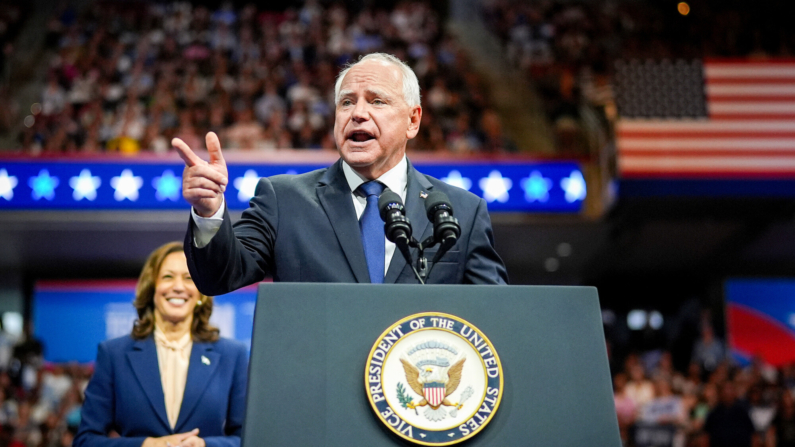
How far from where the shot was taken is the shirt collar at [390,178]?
77.0 inches

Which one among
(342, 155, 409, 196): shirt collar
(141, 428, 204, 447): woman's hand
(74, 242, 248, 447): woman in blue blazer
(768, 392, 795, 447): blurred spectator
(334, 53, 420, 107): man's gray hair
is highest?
(334, 53, 420, 107): man's gray hair

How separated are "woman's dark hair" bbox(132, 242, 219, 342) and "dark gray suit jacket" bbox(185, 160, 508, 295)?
3.02 ft

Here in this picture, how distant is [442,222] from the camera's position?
159 centimetres

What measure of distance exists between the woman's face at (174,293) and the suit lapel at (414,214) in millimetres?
1065

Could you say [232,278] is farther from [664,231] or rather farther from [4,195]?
[664,231]

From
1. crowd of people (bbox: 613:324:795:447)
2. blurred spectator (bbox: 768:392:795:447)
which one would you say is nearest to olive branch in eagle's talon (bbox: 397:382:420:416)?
crowd of people (bbox: 613:324:795:447)

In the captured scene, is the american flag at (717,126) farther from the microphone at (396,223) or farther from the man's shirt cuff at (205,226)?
the man's shirt cuff at (205,226)

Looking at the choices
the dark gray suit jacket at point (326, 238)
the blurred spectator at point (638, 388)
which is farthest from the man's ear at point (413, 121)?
the blurred spectator at point (638, 388)

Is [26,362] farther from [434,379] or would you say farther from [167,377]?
[434,379]

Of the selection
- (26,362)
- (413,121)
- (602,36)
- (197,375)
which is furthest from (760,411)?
(26,362)

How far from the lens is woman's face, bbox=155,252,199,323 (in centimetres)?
273

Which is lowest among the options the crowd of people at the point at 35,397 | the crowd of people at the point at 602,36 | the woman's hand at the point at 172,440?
the crowd of people at the point at 35,397

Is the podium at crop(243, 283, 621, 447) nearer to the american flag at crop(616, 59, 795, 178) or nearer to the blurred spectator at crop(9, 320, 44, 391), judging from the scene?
the american flag at crop(616, 59, 795, 178)

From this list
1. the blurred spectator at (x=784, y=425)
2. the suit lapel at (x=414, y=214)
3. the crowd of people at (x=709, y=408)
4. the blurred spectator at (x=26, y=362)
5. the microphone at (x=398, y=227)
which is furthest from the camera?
the blurred spectator at (x=26, y=362)
